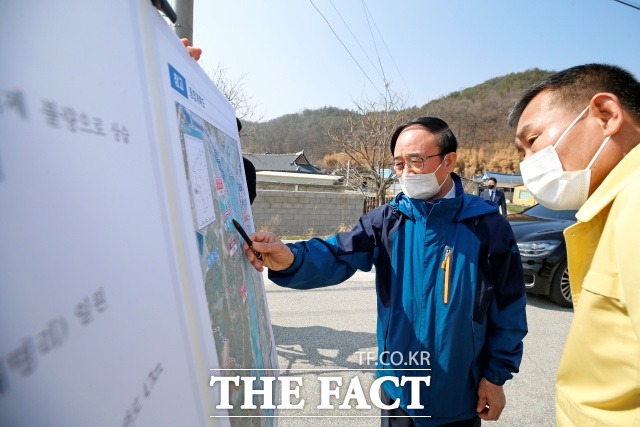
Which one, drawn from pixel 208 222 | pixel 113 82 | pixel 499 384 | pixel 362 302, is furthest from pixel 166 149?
pixel 362 302

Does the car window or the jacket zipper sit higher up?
the jacket zipper

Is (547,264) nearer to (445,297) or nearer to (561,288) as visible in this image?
(561,288)

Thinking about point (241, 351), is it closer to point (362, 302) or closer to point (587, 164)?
point (587, 164)

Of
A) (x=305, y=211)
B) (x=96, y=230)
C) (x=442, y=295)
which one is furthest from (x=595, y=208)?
(x=305, y=211)

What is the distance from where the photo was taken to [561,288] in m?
4.71

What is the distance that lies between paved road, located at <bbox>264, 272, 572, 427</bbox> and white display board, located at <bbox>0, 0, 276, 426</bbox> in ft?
4.77

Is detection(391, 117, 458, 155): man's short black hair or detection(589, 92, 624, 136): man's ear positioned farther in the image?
detection(391, 117, 458, 155): man's short black hair

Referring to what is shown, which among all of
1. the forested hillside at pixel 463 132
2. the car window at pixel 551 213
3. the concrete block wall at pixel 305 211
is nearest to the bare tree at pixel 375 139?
the concrete block wall at pixel 305 211

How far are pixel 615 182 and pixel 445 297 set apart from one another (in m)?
0.73

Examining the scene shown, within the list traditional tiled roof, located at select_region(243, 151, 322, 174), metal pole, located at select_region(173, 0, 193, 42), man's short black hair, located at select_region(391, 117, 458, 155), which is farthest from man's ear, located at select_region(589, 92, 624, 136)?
traditional tiled roof, located at select_region(243, 151, 322, 174)

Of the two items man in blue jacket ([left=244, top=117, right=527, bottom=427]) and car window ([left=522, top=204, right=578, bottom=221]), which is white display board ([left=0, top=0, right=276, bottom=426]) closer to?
man in blue jacket ([left=244, top=117, right=527, bottom=427])

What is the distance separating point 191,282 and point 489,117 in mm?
65789

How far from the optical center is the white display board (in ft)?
1.01

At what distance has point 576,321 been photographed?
1.08 m
